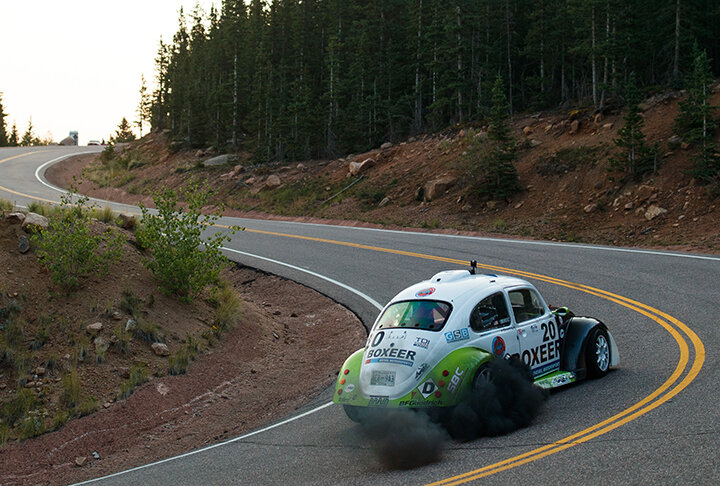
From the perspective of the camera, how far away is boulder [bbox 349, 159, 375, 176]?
38375 mm

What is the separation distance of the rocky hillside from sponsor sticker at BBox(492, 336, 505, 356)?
13.4 meters

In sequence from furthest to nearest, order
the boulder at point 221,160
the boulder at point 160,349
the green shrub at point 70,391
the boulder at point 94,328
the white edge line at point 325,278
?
the boulder at point 221,160, the white edge line at point 325,278, the boulder at point 160,349, the boulder at point 94,328, the green shrub at point 70,391

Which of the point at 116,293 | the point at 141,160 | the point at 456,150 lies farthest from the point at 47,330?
the point at 141,160

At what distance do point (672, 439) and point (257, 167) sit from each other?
4146 centimetres

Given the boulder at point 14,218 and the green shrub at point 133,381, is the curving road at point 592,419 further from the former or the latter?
the boulder at point 14,218

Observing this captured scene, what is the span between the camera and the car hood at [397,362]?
7680 millimetres

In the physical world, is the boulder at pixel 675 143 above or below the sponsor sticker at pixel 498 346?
above

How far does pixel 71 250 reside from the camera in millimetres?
13625

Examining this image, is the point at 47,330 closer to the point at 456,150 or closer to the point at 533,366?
the point at 533,366

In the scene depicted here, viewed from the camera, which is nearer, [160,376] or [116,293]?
[160,376]

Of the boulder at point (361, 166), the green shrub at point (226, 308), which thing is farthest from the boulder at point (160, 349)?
the boulder at point (361, 166)

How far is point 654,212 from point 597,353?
15.6 m

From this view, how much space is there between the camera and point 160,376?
12344mm

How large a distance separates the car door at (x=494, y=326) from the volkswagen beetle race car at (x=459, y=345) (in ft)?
0.04
